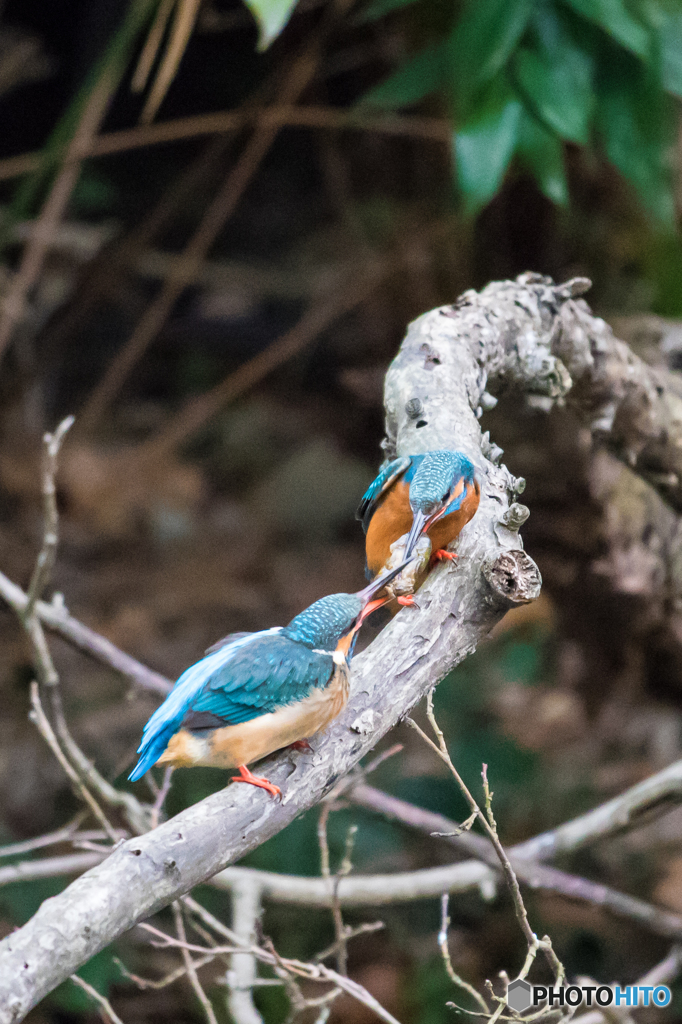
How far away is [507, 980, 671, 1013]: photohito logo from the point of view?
107cm

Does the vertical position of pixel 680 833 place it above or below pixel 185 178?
below

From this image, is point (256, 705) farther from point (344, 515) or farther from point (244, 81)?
point (244, 81)

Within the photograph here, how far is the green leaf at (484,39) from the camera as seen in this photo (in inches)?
75.4

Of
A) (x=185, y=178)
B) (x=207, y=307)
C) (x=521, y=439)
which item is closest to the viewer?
(x=521, y=439)

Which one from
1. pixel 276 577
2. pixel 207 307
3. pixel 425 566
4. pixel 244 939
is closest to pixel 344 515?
pixel 276 577

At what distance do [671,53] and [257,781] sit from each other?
2011 mm

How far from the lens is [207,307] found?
438cm

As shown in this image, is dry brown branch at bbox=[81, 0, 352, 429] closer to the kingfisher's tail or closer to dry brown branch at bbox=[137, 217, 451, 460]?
dry brown branch at bbox=[137, 217, 451, 460]

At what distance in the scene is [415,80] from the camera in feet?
7.38

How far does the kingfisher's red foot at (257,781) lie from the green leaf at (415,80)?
2.01 m

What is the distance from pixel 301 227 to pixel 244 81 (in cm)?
77

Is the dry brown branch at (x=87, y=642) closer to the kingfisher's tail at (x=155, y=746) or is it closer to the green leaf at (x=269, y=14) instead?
the kingfisher's tail at (x=155, y=746)

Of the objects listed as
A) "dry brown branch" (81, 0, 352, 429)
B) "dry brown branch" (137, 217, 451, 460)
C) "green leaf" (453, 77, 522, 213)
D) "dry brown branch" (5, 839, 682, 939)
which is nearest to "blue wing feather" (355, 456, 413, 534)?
"dry brown branch" (5, 839, 682, 939)

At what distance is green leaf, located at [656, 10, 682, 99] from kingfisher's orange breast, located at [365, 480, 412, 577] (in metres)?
1.54
